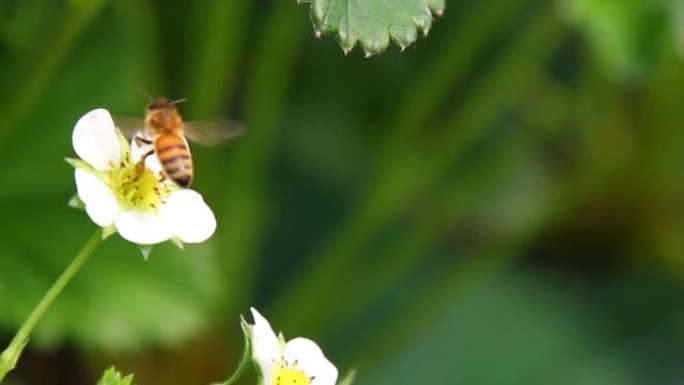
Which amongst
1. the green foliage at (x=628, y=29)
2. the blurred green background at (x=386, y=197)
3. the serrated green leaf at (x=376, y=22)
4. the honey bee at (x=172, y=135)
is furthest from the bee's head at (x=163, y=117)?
the green foliage at (x=628, y=29)

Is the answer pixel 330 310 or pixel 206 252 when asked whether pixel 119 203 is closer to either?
pixel 206 252

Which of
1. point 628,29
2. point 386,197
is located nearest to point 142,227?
point 628,29

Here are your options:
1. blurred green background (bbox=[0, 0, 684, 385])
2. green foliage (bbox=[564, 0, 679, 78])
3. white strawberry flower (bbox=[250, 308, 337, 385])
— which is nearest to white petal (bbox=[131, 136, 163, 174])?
white strawberry flower (bbox=[250, 308, 337, 385])

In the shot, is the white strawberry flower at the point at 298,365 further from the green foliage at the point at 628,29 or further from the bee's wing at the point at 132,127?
the green foliage at the point at 628,29

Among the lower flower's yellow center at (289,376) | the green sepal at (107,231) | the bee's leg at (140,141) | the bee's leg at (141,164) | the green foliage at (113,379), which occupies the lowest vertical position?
the green foliage at (113,379)

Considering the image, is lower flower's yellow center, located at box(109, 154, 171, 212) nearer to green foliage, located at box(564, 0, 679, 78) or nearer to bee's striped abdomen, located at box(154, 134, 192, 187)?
bee's striped abdomen, located at box(154, 134, 192, 187)

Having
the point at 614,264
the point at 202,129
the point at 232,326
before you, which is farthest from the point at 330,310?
the point at 202,129
